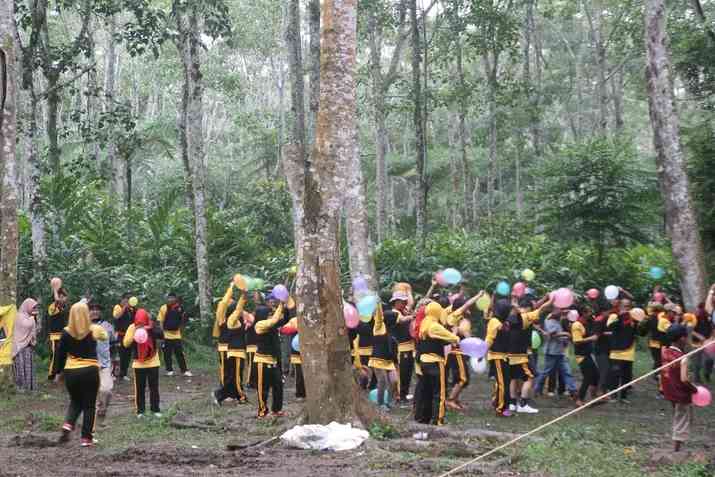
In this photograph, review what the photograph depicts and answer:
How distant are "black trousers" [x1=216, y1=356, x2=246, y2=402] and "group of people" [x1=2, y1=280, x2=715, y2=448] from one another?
0.02 metres

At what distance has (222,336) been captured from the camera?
1372cm

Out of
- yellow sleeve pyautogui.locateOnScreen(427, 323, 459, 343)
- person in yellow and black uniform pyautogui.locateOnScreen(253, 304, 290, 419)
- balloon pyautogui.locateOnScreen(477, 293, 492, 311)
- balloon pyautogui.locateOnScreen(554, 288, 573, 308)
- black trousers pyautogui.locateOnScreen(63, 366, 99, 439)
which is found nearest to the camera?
black trousers pyautogui.locateOnScreen(63, 366, 99, 439)

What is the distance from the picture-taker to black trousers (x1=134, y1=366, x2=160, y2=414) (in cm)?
1145

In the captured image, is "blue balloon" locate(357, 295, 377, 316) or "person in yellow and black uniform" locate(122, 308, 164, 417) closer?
"blue balloon" locate(357, 295, 377, 316)

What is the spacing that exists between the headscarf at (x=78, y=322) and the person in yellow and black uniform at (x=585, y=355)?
7.39 metres

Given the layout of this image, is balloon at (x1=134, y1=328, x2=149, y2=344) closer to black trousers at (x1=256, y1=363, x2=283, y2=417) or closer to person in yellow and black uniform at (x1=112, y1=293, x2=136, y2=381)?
black trousers at (x1=256, y1=363, x2=283, y2=417)

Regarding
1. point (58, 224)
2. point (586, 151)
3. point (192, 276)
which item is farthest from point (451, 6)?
point (58, 224)

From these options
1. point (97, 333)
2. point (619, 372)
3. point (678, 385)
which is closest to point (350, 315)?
point (97, 333)

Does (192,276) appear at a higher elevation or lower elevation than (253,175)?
lower

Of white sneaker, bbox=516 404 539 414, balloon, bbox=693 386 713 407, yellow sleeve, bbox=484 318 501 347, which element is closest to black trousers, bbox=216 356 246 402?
yellow sleeve, bbox=484 318 501 347

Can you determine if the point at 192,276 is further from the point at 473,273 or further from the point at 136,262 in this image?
the point at 473,273

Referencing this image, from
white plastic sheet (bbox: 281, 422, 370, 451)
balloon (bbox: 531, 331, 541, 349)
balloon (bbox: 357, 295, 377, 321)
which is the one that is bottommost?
white plastic sheet (bbox: 281, 422, 370, 451)

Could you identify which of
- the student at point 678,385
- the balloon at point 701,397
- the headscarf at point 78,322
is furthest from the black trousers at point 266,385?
the balloon at point 701,397

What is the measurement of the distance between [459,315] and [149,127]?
22.1m
